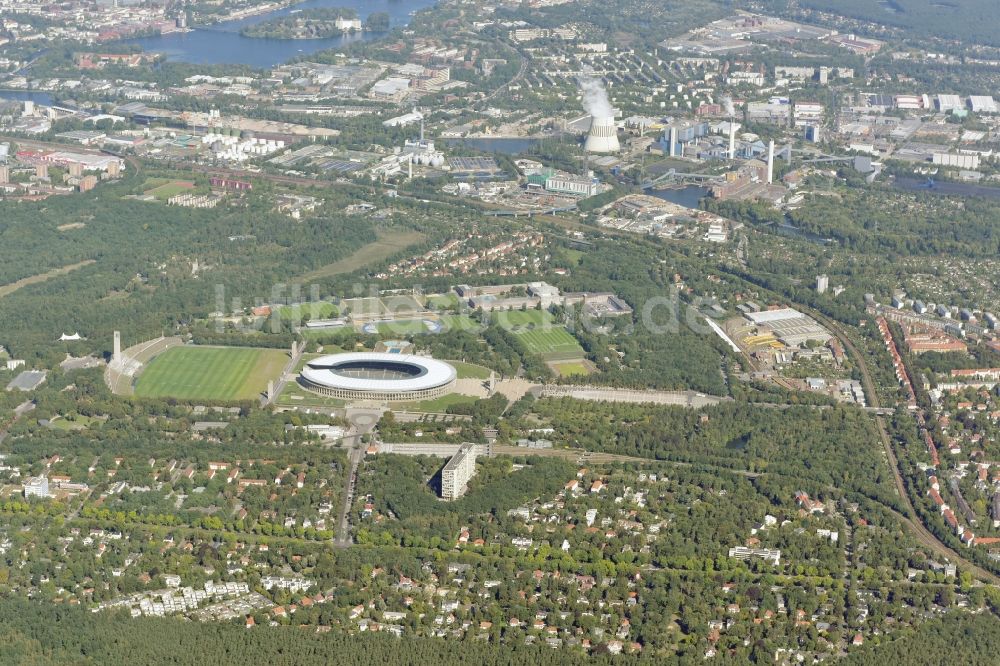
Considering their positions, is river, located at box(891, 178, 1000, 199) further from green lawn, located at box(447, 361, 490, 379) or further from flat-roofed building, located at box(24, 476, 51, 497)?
flat-roofed building, located at box(24, 476, 51, 497)

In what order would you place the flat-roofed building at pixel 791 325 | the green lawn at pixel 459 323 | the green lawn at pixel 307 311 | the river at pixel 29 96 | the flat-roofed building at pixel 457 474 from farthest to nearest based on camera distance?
1. the river at pixel 29 96
2. the green lawn at pixel 307 311
3. the flat-roofed building at pixel 791 325
4. the green lawn at pixel 459 323
5. the flat-roofed building at pixel 457 474

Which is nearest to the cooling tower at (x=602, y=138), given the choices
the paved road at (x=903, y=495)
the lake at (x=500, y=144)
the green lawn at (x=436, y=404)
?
the lake at (x=500, y=144)

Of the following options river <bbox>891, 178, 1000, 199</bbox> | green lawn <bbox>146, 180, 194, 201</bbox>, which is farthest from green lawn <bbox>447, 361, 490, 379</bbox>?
river <bbox>891, 178, 1000, 199</bbox>

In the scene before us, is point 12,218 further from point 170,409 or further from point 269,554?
point 269,554

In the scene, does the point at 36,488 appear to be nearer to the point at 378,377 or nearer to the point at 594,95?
the point at 378,377

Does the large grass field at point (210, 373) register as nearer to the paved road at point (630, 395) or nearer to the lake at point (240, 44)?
the paved road at point (630, 395)

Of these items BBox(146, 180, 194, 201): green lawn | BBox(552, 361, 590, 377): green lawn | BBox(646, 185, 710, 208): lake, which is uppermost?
BBox(552, 361, 590, 377): green lawn

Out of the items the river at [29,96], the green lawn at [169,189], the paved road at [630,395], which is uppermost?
the paved road at [630,395]
